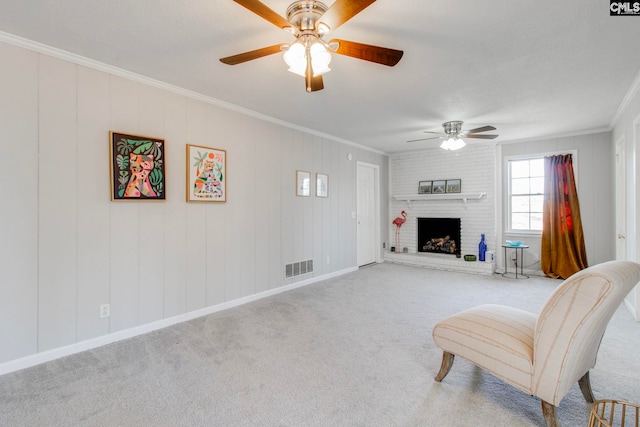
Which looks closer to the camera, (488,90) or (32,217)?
(32,217)

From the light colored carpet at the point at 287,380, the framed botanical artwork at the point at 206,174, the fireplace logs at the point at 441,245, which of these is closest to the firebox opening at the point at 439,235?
the fireplace logs at the point at 441,245

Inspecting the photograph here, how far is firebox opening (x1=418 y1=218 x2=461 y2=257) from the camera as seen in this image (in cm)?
601

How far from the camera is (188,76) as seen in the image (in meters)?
2.81

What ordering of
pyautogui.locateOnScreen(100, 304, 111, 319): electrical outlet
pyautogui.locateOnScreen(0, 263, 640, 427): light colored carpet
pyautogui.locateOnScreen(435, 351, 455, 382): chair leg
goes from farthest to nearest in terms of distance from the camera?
pyautogui.locateOnScreen(100, 304, 111, 319): electrical outlet, pyautogui.locateOnScreen(435, 351, 455, 382): chair leg, pyautogui.locateOnScreen(0, 263, 640, 427): light colored carpet

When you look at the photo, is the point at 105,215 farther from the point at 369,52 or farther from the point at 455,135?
the point at 455,135

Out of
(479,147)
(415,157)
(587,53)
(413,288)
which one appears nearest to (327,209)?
(413,288)

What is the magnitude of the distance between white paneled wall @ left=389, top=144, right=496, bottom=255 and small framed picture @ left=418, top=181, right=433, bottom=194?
0.07 m

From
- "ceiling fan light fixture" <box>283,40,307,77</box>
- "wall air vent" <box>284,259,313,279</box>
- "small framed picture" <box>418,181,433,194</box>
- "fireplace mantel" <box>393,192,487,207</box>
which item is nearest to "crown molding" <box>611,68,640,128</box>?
"fireplace mantel" <box>393,192,487,207</box>

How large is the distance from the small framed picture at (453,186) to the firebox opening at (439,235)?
1.90 feet

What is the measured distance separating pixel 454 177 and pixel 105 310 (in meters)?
5.90

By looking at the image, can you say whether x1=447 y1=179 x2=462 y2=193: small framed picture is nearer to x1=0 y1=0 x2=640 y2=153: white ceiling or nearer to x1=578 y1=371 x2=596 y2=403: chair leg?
x1=0 y1=0 x2=640 y2=153: white ceiling

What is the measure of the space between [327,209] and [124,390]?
3611mm

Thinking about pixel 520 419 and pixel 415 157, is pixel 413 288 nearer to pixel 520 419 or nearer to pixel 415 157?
pixel 520 419

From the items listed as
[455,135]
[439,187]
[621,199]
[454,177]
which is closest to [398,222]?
[439,187]
